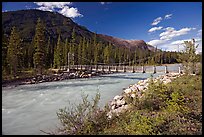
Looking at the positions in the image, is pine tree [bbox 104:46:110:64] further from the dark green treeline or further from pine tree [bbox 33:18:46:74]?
pine tree [bbox 33:18:46:74]

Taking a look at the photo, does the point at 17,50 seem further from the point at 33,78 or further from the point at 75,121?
the point at 75,121

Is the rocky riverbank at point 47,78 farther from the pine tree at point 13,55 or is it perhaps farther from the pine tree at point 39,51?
the pine tree at point 39,51

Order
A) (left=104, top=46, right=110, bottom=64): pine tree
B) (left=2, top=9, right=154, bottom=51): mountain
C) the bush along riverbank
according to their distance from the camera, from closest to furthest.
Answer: the bush along riverbank, (left=104, top=46, right=110, bottom=64): pine tree, (left=2, top=9, right=154, bottom=51): mountain

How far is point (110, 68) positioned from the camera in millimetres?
38781

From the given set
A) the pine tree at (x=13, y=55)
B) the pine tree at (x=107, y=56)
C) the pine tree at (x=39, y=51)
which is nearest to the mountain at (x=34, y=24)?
the pine tree at (x=107, y=56)

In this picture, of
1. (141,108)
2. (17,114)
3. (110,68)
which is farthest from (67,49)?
(141,108)

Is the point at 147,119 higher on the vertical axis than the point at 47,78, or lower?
higher

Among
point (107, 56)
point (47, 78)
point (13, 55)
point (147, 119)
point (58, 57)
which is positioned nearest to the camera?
point (147, 119)

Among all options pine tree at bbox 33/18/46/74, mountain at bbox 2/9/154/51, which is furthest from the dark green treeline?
mountain at bbox 2/9/154/51

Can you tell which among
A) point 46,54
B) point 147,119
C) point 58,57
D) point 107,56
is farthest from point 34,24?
point 147,119

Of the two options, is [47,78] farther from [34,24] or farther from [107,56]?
[34,24]

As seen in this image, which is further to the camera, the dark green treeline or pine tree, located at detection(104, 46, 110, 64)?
pine tree, located at detection(104, 46, 110, 64)

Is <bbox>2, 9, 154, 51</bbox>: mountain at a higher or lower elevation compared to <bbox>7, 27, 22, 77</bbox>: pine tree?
higher

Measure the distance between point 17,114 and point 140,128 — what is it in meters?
7.56
